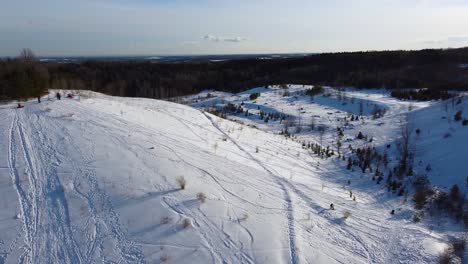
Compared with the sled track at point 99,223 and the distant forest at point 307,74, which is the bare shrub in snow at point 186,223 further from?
the distant forest at point 307,74

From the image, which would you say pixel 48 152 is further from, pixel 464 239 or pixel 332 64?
pixel 332 64

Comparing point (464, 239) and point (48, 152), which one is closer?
point (464, 239)

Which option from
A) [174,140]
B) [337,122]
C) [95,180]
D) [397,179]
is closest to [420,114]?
[337,122]

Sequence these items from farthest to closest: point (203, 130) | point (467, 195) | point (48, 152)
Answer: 1. point (203, 130)
2. point (467, 195)
3. point (48, 152)

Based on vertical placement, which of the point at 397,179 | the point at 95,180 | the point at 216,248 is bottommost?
the point at 397,179

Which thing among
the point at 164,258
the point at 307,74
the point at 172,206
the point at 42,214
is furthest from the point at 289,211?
the point at 307,74

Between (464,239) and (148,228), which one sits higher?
(148,228)

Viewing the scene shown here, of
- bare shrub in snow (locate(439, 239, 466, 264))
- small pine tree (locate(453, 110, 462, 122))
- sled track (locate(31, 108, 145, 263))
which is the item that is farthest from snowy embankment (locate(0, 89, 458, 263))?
small pine tree (locate(453, 110, 462, 122))

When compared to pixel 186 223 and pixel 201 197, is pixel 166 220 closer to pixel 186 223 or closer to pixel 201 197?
pixel 186 223
